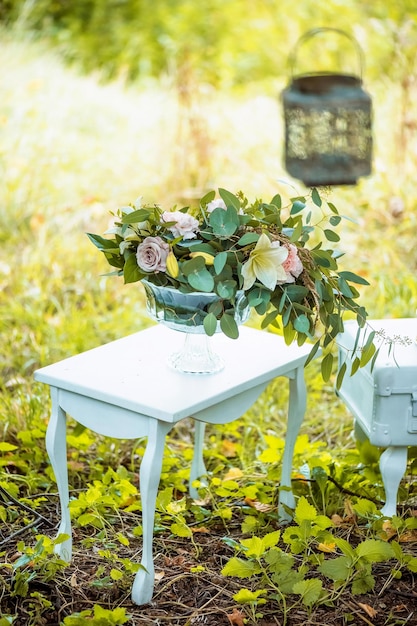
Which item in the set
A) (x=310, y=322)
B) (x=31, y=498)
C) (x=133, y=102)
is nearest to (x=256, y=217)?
(x=310, y=322)

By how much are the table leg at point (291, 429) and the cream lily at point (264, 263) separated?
1.79 ft

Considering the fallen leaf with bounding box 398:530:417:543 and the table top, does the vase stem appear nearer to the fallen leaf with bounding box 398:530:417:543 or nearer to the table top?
the table top

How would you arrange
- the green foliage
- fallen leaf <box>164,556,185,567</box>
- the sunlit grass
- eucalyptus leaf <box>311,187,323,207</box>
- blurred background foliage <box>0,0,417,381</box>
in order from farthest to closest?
1. blurred background foliage <box>0,0,417,381</box>
2. the sunlit grass
3. fallen leaf <box>164,556,185,567</box>
4. eucalyptus leaf <box>311,187,323,207</box>
5. the green foliage

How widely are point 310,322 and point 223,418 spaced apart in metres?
0.37

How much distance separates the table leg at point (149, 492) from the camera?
223 cm

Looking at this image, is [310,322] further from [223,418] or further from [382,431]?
[382,431]

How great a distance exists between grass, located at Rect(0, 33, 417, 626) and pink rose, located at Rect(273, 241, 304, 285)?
0.78 metres

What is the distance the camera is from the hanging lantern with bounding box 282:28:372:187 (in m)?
3.72

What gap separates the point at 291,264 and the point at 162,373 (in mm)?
494

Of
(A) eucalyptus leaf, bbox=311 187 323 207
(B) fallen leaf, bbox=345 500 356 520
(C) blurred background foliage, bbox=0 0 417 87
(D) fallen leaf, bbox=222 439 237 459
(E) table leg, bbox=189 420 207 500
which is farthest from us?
(C) blurred background foliage, bbox=0 0 417 87

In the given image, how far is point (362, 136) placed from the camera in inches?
149

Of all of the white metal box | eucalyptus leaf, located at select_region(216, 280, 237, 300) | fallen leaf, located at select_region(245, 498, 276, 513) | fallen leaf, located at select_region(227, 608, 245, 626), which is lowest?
fallen leaf, located at select_region(227, 608, 245, 626)

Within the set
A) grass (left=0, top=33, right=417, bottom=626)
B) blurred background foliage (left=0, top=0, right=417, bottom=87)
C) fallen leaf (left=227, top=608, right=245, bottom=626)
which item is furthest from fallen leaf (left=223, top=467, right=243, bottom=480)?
blurred background foliage (left=0, top=0, right=417, bottom=87)

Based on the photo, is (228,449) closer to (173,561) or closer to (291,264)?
(173,561)
